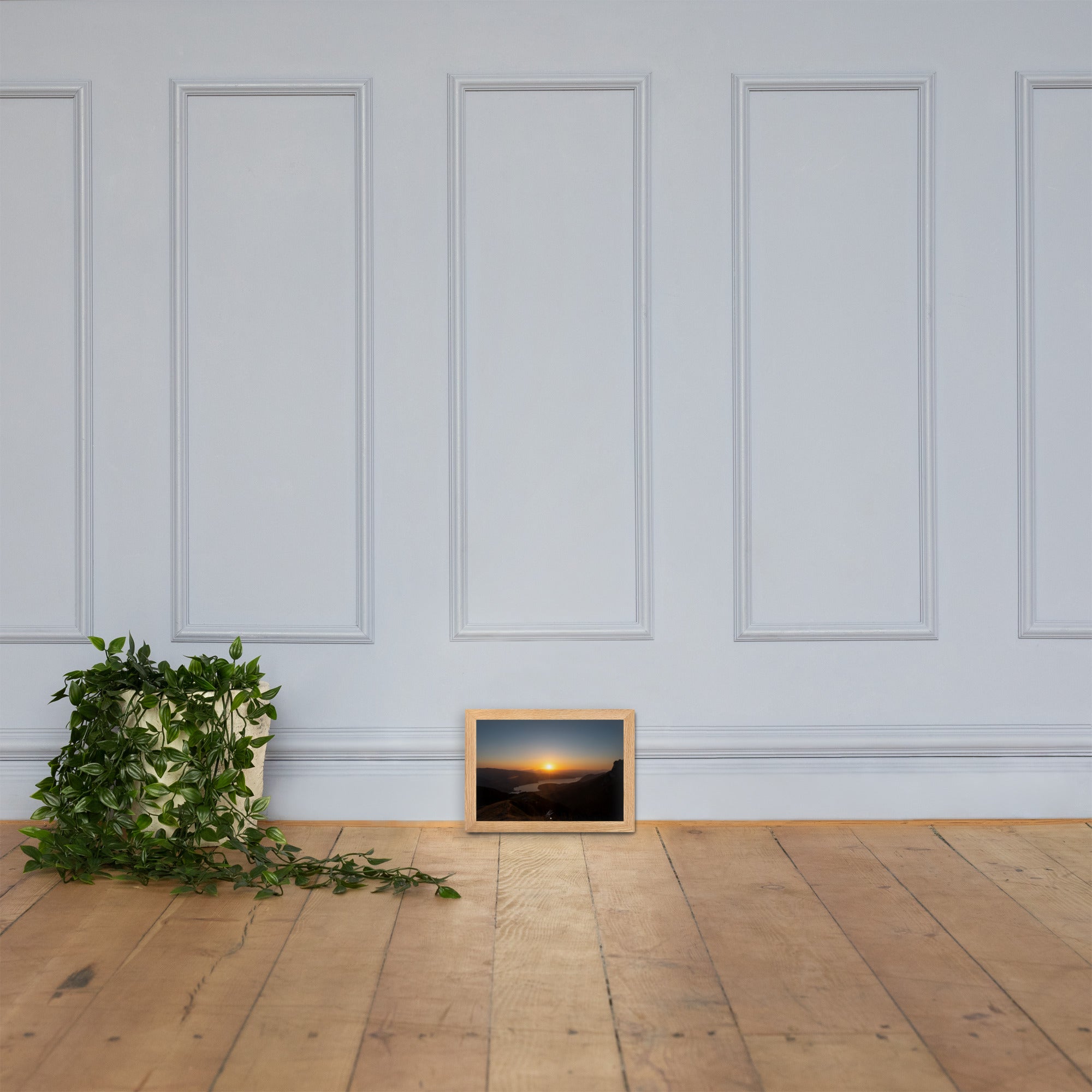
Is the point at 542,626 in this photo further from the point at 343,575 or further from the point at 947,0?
the point at 947,0

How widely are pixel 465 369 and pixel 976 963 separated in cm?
143

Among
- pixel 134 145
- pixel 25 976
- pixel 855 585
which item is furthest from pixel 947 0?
pixel 25 976

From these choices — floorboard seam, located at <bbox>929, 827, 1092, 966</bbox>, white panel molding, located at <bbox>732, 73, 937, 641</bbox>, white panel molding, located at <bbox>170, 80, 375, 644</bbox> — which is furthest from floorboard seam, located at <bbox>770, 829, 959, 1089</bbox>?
white panel molding, located at <bbox>170, 80, 375, 644</bbox>

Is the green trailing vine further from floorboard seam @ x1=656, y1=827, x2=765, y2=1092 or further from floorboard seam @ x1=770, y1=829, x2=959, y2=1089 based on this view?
floorboard seam @ x1=770, y1=829, x2=959, y2=1089

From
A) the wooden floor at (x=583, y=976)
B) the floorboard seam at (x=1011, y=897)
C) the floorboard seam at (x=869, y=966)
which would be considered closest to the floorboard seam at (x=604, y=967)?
the wooden floor at (x=583, y=976)

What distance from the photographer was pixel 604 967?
1.26 metres

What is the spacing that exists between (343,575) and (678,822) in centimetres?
91

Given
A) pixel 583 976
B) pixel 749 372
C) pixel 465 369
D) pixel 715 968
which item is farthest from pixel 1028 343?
pixel 583 976

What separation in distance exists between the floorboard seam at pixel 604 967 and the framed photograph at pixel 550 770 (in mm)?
88

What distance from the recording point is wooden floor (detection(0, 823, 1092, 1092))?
3.33ft

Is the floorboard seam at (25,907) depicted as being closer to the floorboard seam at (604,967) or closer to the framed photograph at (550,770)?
the framed photograph at (550,770)

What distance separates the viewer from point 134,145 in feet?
6.30

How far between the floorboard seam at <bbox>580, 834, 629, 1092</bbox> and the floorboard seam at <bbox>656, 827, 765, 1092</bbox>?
147 mm

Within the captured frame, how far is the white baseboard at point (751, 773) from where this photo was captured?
1.94m
